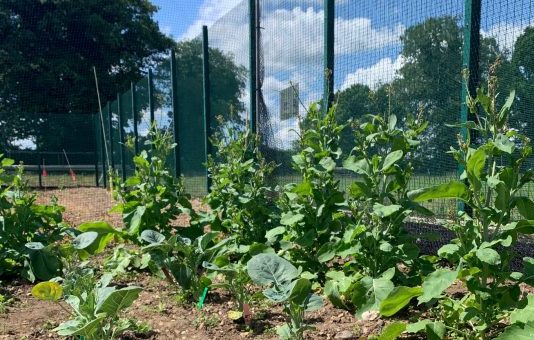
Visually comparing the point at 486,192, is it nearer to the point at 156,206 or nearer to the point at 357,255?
the point at 357,255

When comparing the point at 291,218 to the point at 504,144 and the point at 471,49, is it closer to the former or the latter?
the point at 504,144

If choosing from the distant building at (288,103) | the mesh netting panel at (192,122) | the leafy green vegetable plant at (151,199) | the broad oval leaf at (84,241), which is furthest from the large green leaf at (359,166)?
the mesh netting panel at (192,122)

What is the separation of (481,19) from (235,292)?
2.47m

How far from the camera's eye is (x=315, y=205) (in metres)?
3.19

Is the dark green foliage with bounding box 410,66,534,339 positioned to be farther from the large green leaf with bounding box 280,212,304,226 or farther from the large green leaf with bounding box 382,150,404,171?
the large green leaf with bounding box 280,212,304,226

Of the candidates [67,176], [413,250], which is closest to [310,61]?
[413,250]

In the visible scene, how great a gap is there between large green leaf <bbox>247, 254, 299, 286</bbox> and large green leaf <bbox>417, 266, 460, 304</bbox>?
0.54 meters

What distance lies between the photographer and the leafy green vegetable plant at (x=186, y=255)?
10.2 feet

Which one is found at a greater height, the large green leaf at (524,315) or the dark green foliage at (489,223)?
the dark green foliage at (489,223)

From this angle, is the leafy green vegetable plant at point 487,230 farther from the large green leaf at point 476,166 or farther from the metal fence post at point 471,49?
the metal fence post at point 471,49

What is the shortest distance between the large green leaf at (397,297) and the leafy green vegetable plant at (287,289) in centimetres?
29

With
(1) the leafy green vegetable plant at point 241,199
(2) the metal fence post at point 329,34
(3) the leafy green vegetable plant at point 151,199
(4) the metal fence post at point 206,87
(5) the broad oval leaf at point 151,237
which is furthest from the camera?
(4) the metal fence post at point 206,87

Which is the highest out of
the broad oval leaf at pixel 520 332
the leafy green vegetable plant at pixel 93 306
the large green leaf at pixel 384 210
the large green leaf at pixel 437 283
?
the large green leaf at pixel 384 210

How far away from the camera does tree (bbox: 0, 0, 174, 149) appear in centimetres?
2428
